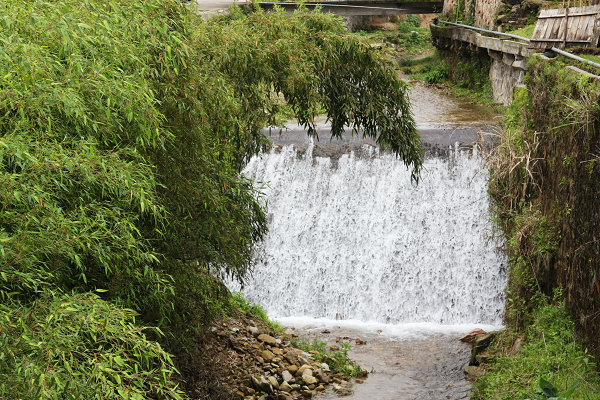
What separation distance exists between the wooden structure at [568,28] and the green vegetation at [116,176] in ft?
17.2

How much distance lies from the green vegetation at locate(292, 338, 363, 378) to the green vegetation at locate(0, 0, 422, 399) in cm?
370

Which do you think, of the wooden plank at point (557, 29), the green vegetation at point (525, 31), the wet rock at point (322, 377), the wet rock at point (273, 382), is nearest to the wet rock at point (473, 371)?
the wet rock at point (322, 377)

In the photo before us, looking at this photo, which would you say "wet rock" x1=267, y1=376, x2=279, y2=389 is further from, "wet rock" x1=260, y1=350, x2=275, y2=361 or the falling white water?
the falling white water

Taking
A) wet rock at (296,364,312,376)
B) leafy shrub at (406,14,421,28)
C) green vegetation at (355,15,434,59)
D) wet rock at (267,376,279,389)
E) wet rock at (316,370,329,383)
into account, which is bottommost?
wet rock at (316,370,329,383)

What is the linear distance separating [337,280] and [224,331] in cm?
349

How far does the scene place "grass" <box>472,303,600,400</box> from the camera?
26.0 ft

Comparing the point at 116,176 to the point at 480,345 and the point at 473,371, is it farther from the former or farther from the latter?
the point at 480,345

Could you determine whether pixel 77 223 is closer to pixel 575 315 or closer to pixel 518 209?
pixel 575 315

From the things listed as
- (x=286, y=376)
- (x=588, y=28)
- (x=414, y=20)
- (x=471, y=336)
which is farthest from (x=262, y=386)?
(x=414, y=20)

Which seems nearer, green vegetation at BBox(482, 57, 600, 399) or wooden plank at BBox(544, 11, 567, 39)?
green vegetation at BBox(482, 57, 600, 399)

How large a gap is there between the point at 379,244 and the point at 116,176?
9481 mm

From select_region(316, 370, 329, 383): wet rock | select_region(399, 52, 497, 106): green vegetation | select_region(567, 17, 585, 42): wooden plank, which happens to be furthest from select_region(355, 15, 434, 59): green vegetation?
select_region(316, 370, 329, 383): wet rock

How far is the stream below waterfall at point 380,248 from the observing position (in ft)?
41.1

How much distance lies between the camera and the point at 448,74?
23125 mm
